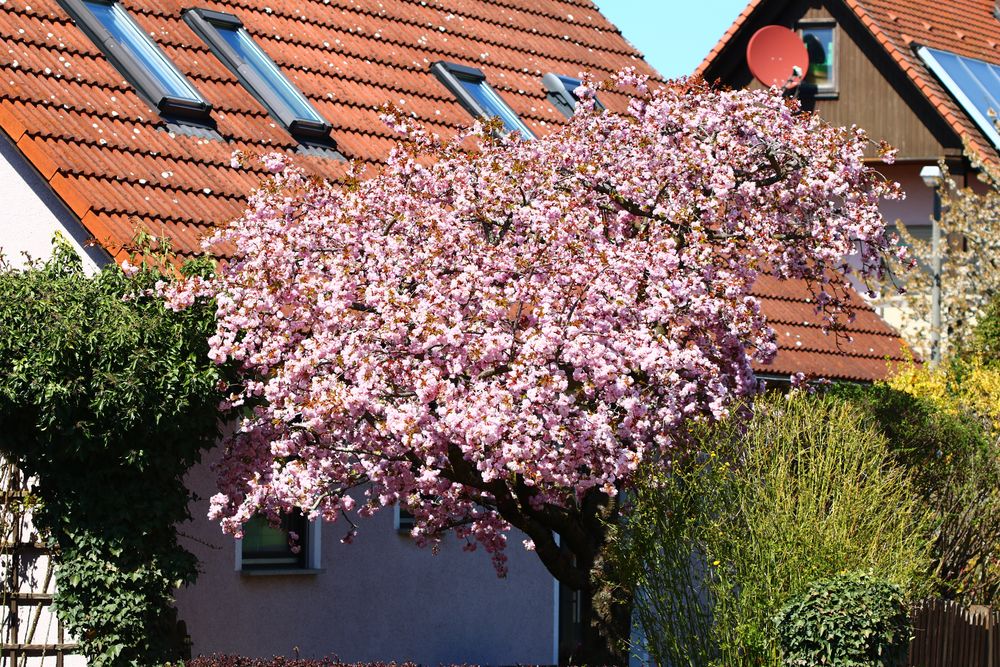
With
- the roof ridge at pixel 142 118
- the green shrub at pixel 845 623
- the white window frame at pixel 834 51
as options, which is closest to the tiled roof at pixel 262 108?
the roof ridge at pixel 142 118

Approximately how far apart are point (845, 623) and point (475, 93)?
877 centimetres

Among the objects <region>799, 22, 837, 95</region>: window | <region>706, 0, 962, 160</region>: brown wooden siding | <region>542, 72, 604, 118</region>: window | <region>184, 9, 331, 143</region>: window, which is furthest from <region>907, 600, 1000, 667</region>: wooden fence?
<region>799, 22, 837, 95</region>: window

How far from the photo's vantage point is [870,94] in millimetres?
33219

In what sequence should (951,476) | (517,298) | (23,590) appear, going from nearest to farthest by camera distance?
(517,298) < (23,590) < (951,476)

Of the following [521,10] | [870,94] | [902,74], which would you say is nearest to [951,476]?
[521,10]

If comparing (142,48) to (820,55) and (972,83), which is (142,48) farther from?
(820,55)

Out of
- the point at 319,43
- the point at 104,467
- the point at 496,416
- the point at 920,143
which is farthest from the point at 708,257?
the point at 920,143

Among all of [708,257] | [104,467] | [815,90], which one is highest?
[815,90]

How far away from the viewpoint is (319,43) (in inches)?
734

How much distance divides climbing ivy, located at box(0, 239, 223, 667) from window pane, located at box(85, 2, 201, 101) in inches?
136

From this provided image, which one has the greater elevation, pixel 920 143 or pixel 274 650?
pixel 920 143

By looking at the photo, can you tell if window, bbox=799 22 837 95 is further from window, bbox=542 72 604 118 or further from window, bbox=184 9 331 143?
window, bbox=184 9 331 143

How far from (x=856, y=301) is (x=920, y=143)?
413 inches

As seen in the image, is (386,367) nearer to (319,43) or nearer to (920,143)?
(319,43)
